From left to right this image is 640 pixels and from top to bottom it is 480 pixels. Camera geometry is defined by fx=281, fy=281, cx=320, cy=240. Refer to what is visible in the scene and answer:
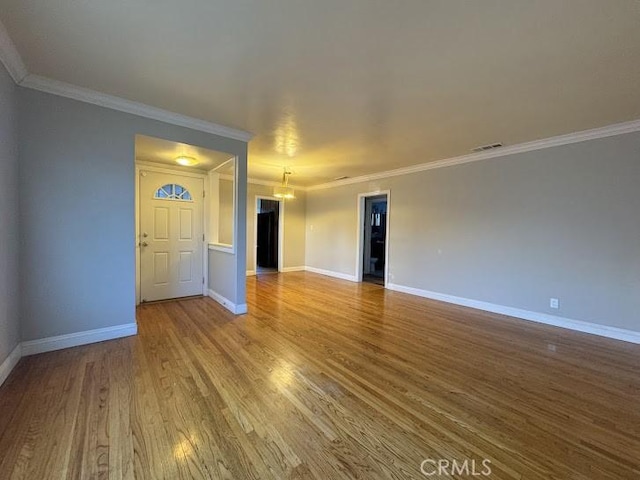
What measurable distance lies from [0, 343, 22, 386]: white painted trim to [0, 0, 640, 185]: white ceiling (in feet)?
7.75

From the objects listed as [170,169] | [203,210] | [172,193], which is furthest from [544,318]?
[170,169]

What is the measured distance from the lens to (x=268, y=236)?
28.8 feet

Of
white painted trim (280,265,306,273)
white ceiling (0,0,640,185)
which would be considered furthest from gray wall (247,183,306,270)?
white ceiling (0,0,640,185)

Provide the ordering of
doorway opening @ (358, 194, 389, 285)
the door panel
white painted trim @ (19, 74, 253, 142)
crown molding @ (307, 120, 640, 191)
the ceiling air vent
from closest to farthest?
1. white painted trim @ (19, 74, 253, 142)
2. crown molding @ (307, 120, 640, 191)
3. the ceiling air vent
4. the door panel
5. doorway opening @ (358, 194, 389, 285)

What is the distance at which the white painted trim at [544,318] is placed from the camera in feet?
10.8

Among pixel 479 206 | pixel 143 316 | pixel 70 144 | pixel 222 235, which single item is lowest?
pixel 143 316

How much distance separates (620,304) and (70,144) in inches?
244

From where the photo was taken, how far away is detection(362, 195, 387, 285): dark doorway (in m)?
7.09

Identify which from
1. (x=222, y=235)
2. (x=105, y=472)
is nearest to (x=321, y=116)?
(x=105, y=472)

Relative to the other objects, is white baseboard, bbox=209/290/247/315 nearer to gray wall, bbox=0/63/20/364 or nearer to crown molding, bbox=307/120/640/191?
gray wall, bbox=0/63/20/364

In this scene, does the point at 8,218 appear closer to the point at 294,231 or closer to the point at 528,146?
the point at 528,146

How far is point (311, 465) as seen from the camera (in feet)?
4.79

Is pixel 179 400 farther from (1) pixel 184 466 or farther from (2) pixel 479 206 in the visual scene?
(2) pixel 479 206

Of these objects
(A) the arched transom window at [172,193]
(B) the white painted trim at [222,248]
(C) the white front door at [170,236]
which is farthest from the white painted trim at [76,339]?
(A) the arched transom window at [172,193]
